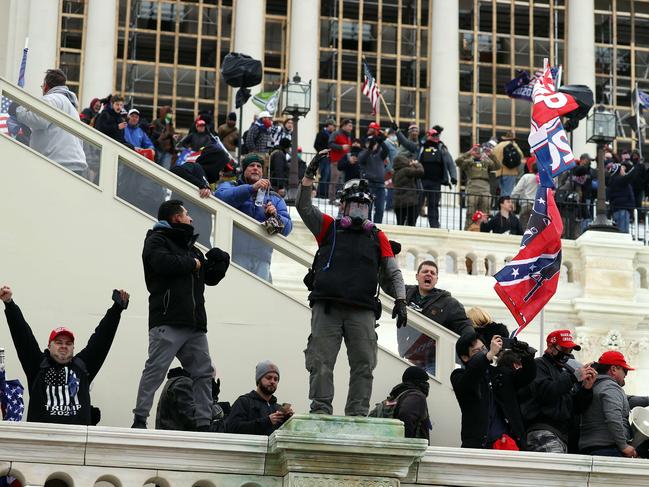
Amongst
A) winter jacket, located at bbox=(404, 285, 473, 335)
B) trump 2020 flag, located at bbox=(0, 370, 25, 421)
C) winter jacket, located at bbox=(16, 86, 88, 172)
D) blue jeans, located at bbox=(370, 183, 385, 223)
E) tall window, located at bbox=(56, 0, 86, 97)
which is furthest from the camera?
tall window, located at bbox=(56, 0, 86, 97)

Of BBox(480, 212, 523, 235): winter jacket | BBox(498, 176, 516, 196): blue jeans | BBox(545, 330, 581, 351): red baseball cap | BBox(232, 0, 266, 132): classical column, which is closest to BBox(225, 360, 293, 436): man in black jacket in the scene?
BBox(545, 330, 581, 351): red baseball cap

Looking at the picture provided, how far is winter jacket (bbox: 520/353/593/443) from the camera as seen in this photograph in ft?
38.8

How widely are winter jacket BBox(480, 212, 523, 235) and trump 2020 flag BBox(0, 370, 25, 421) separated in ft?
43.7

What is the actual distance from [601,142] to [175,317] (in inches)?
507

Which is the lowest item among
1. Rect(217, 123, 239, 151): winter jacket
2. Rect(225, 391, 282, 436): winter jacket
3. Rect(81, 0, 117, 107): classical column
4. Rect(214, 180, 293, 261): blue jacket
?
Rect(225, 391, 282, 436): winter jacket

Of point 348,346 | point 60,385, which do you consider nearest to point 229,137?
point 60,385

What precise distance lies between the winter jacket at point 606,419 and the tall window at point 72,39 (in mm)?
29541

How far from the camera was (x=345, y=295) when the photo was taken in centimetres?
1056

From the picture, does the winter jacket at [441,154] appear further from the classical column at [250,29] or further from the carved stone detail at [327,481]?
the carved stone detail at [327,481]

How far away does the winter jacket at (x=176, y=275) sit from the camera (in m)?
11.5

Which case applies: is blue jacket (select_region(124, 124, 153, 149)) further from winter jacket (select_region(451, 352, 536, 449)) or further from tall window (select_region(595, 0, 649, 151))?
tall window (select_region(595, 0, 649, 151))

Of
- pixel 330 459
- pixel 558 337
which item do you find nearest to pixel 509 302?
pixel 558 337

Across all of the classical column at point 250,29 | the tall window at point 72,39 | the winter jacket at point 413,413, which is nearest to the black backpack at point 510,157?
the classical column at point 250,29

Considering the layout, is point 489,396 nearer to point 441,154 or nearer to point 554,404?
point 554,404
